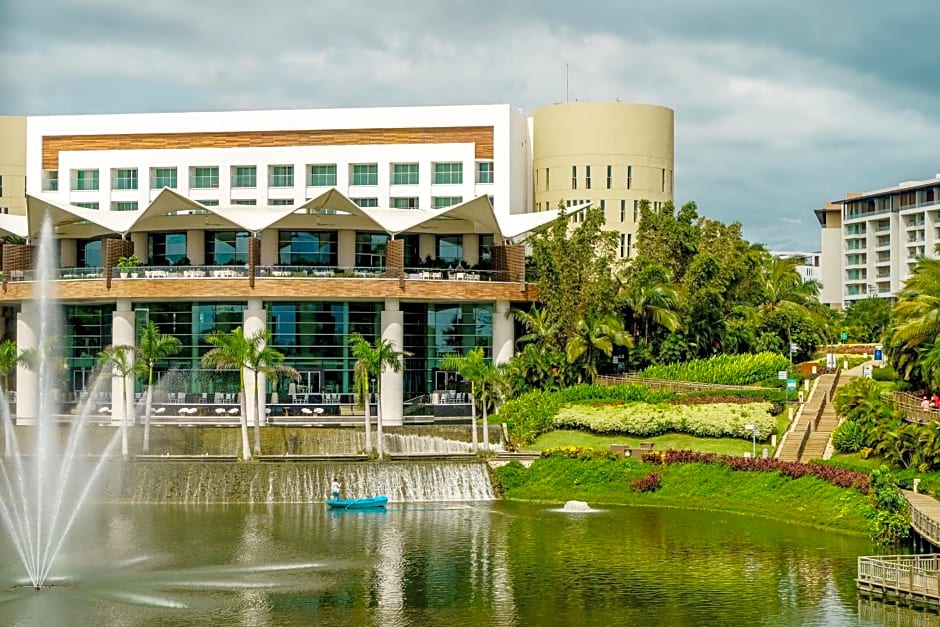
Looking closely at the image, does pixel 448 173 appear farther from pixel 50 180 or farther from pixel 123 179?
pixel 50 180

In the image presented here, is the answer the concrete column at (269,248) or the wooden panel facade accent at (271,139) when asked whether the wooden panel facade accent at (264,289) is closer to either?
the concrete column at (269,248)

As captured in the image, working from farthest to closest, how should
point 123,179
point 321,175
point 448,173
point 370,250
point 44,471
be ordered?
point 123,179 → point 321,175 → point 448,173 → point 370,250 → point 44,471

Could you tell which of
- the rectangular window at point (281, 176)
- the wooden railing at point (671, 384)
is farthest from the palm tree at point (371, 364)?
the rectangular window at point (281, 176)

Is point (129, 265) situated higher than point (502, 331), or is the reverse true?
point (129, 265)

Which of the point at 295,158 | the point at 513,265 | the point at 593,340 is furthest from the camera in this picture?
the point at 295,158

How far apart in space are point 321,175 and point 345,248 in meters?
9.50

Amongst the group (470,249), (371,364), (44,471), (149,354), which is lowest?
(44,471)

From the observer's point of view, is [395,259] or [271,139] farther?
[271,139]

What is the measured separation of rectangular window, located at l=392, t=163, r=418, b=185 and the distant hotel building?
69958 millimetres

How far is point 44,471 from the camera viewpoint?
1887 inches

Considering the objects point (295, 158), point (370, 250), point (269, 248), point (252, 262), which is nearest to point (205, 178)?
point (295, 158)

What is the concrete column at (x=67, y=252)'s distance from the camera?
8644cm

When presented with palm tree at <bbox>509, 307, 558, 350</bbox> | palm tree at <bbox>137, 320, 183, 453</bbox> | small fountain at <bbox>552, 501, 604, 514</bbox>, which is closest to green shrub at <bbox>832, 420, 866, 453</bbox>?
small fountain at <bbox>552, 501, 604, 514</bbox>

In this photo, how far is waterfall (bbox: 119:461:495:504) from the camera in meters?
57.6
